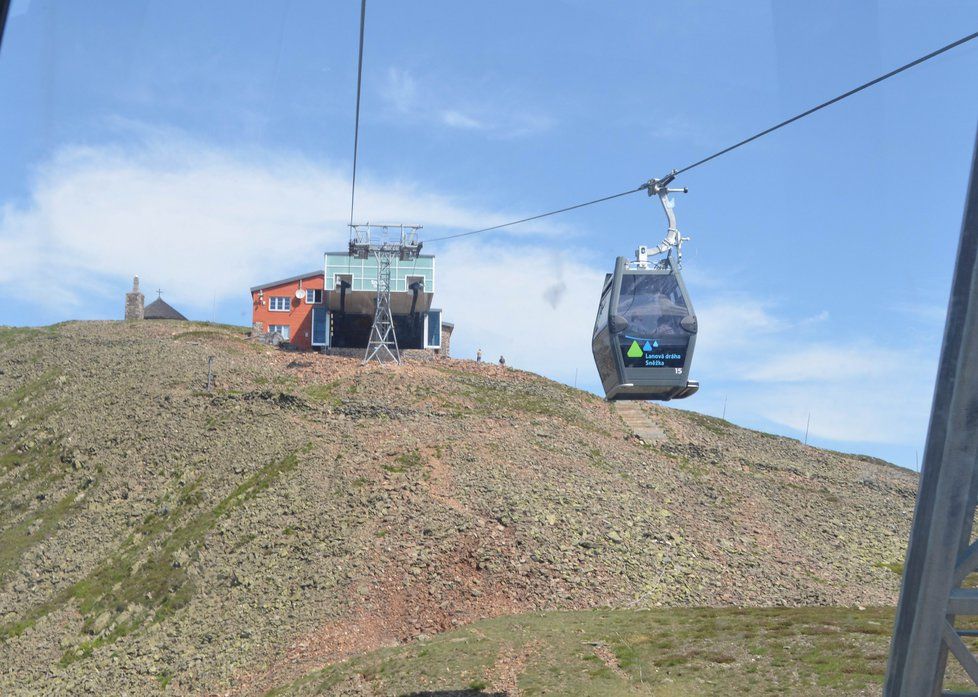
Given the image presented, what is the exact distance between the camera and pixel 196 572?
43.8 m

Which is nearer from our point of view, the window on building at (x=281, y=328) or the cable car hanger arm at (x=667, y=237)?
the cable car hanger arm at (x=667, y=237)

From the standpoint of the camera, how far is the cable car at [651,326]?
85.7ft

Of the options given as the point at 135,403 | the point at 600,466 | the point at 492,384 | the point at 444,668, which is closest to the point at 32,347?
the point at 135,403

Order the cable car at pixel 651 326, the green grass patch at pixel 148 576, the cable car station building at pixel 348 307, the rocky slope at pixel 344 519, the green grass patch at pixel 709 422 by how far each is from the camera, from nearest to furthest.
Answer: the cable car at pixel 651 326 < the rocky slope at pixel 344 519 < the green grass patch at pixel 148 576 < the green grass patch at pixel 709 422 < the cable car station building at pixel 348 307

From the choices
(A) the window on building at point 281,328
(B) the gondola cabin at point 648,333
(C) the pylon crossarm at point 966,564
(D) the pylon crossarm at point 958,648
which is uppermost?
(A) the window on building at point 281,328

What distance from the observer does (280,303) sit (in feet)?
324

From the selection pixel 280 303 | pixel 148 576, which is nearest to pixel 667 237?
pixel 148 576

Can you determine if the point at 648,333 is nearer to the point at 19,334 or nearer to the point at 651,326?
the point at 651,326

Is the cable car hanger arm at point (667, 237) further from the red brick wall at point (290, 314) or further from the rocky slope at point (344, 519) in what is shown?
the red brick wall at point (290, 314)

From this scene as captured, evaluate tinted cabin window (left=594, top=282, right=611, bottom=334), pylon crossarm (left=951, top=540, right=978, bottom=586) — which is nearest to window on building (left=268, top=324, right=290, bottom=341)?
tinted cabin window (left=594, top=282, right=611, bottom=334)

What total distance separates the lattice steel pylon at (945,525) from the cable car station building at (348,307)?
7434cm

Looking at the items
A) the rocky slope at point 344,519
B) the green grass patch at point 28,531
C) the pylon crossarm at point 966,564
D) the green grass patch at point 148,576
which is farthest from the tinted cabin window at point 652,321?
the green grass patch at point 28,531

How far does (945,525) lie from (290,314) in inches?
3586

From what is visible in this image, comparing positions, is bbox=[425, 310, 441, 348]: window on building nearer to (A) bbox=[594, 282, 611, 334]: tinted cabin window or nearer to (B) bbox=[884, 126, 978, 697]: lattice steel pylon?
(A) bbox=[594, 282, 611, 334]: tinted cabin window
